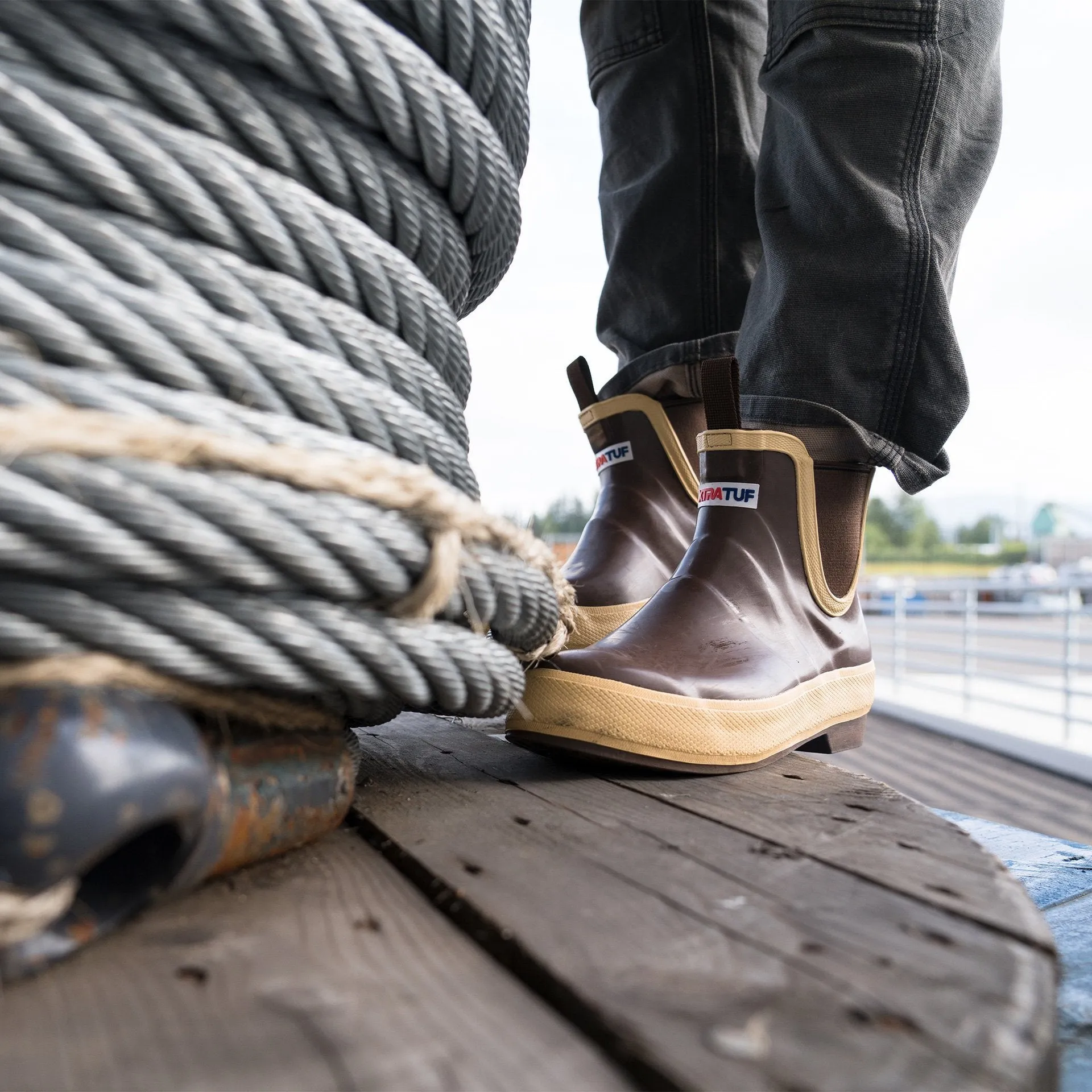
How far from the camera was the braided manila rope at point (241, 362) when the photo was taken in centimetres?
43

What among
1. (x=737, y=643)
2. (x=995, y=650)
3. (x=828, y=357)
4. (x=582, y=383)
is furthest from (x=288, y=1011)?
(x=995, y=650)

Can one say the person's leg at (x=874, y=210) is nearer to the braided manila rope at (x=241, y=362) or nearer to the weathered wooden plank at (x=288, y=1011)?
the braided manila rope at (x=241, y=362)

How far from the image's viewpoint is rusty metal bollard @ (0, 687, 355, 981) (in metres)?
0.37

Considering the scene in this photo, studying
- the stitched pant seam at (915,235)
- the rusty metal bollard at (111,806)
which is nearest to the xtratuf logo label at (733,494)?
the stitched pant seam at (915,235)

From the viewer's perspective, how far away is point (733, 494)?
934mm

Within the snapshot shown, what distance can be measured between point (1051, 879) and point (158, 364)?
78 cm

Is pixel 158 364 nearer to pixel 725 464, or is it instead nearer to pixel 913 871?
pixel 913 871

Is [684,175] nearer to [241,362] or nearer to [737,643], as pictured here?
[737,643]

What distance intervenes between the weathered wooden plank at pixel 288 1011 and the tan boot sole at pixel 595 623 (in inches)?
27.6

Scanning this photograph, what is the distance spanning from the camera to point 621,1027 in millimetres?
329

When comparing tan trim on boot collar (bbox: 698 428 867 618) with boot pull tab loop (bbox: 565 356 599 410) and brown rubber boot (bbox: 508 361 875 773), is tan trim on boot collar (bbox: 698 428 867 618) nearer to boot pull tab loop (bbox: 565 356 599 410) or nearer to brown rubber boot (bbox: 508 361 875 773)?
brown rubber boot (bbox: 508 361 875 773)

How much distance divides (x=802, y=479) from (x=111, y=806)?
75 cm

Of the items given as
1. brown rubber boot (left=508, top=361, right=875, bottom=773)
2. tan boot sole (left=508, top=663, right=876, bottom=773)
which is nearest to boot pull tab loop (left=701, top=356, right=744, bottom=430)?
brown rubber boot (left=508, top=361, right=875, bottom=773)

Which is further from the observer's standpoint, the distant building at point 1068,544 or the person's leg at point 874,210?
the distant building at point 1068,544
